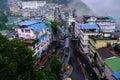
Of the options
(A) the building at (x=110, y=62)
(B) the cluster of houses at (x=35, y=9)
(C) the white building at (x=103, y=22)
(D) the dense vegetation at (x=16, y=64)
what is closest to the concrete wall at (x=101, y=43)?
(A) the building at (x=110, y=62)

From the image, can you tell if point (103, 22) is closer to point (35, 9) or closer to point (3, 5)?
point (35, 9)

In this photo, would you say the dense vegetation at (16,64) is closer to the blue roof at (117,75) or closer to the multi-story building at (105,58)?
the blue roof at (117,75)

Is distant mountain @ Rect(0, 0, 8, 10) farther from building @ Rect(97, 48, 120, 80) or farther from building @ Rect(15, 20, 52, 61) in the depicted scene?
building @ Rect(97, 48, 120, 80)

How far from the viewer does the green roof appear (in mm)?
21169

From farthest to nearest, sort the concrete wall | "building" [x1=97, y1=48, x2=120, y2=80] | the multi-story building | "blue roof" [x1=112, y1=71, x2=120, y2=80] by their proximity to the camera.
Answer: the concrete wall, the multi-story building, "building" [x1=97, y1=48, x2=120, y2=80], "blue roof" [x1=112, y1=71, x2=120, y2=80]

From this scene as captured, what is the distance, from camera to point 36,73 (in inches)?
793

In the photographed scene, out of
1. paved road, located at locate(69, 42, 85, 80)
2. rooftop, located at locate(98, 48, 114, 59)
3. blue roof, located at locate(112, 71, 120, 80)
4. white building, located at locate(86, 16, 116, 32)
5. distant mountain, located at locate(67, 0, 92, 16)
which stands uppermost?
distant mountain, located at locate(67, 0, 92, 16)

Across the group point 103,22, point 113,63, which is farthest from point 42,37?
point 113,63

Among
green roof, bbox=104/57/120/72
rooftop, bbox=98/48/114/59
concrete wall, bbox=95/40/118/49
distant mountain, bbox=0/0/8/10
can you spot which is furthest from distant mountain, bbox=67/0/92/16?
green roof, bbox=104/57/120/72

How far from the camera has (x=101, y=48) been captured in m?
28.3

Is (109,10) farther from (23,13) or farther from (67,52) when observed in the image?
(67,52)

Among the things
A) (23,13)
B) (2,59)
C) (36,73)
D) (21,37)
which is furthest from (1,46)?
(23,13)

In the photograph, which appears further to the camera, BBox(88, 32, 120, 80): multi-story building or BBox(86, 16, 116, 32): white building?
BBox(86, 16, 116, 32): white building

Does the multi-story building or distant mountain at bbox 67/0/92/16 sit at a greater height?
distant mountain at bbox 67/0/92/16
